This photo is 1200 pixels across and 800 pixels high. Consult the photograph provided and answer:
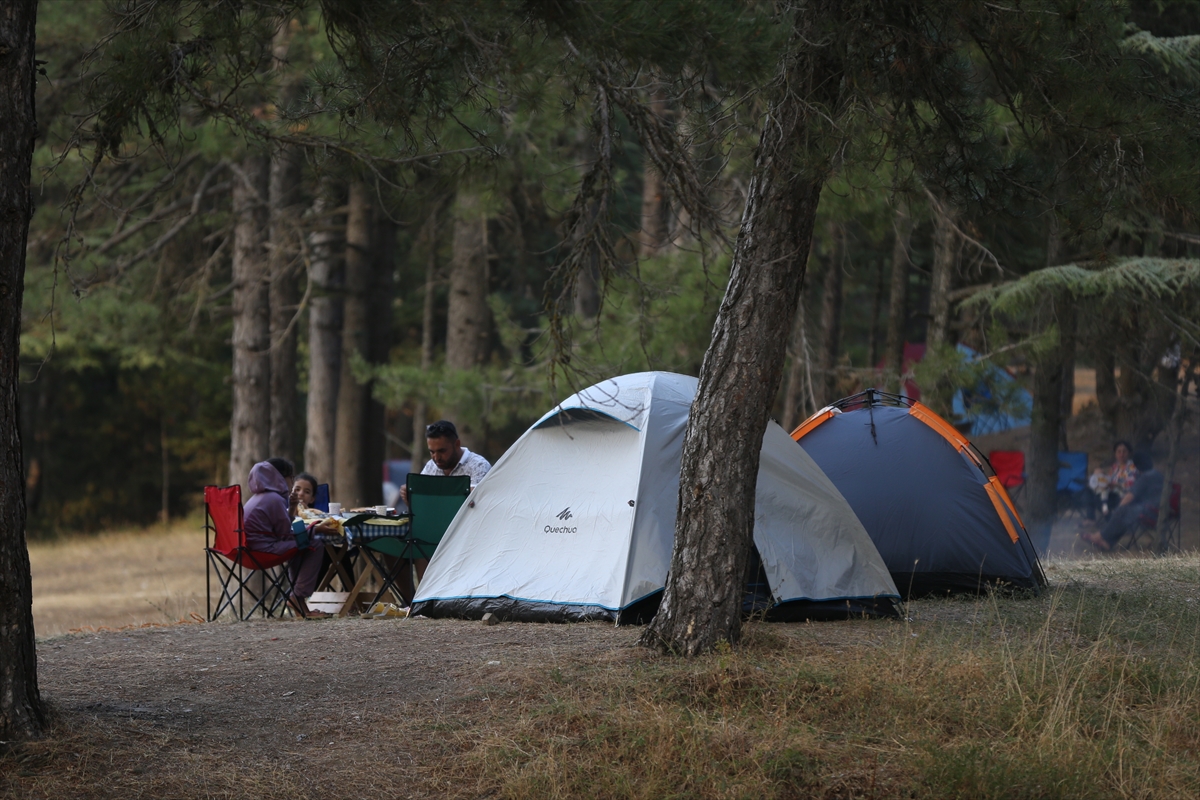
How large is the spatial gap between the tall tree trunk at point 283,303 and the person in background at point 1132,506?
989cm

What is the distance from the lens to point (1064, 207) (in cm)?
539

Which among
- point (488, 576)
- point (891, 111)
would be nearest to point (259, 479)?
point (488, 576)

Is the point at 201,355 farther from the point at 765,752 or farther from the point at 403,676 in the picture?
the point at 765,752

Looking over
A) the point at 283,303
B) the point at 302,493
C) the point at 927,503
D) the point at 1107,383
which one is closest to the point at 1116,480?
the point at 1107,383

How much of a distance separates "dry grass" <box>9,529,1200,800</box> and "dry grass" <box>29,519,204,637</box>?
5.01 meters

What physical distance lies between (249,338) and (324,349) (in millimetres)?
1941

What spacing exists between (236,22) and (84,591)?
554 inches

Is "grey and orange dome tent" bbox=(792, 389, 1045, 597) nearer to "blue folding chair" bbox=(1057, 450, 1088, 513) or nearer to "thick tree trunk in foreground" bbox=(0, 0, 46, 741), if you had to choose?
"thick tree trunk in foreground" bbox=(0, 0, 46, 741)

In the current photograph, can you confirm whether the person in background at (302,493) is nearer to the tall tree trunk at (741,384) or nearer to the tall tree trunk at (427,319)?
the tall tree trunk at (741,384)

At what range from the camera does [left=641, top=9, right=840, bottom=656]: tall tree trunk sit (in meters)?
5.39

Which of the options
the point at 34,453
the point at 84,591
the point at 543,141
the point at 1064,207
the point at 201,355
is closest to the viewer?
the point at 1064,207

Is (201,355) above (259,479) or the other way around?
above

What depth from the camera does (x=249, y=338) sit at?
1288 centimetres

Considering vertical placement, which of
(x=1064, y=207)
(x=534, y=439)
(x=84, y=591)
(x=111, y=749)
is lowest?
(x=84, y=591)
